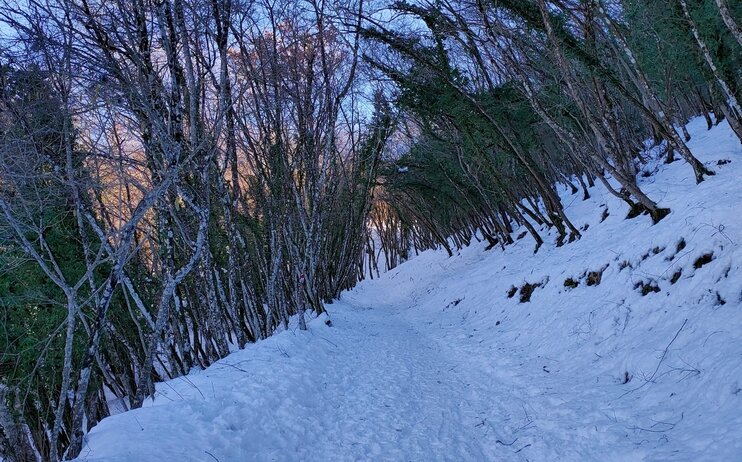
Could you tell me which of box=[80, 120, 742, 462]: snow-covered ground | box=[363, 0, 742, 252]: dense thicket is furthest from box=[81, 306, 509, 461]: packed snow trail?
box=[363, 0, 742, 252]: dense thicket

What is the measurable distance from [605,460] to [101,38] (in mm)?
8117

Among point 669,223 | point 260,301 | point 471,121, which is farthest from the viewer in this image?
point 260,301

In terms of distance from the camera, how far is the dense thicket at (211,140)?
573 centimetres

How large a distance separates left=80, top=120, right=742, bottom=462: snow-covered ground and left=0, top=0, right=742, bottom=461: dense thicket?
123 centimetres

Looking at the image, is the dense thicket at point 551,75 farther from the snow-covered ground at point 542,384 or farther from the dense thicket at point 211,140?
the snow-covered ground at point 542,384

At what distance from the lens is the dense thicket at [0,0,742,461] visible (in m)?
5.73

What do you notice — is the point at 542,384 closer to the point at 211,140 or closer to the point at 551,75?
the point at 211,140

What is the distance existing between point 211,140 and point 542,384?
6490 mm

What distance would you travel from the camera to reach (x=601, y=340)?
583cm

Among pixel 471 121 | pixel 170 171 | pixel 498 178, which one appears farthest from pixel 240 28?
pixel 498 178

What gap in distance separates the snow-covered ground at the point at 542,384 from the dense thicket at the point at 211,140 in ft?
4.03

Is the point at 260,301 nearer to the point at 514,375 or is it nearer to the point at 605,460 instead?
the point at 514,375

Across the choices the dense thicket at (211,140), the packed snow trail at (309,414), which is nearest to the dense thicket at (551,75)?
the dense thicket at (211,140)

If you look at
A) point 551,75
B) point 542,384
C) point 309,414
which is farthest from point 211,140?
point 551,75
